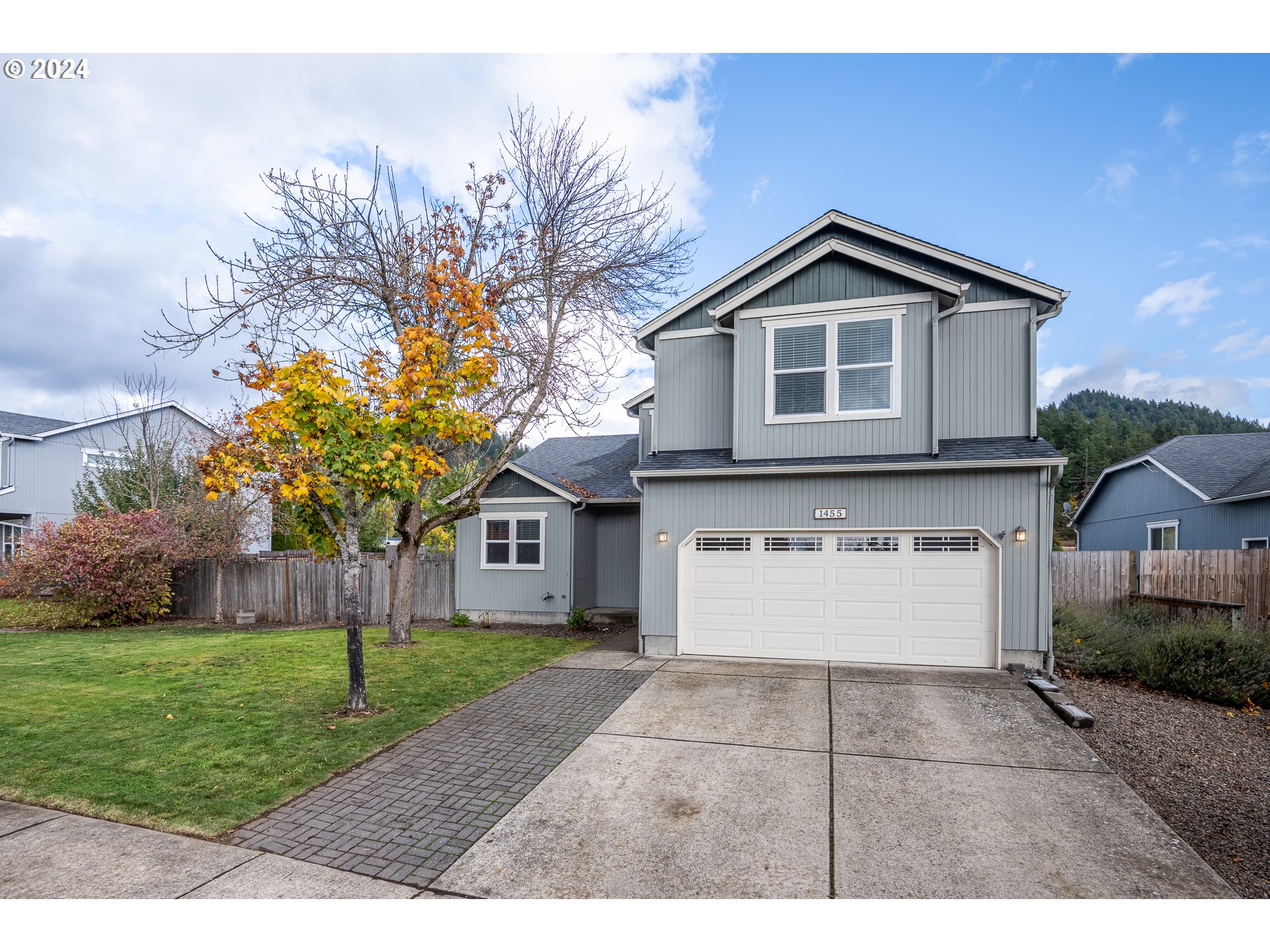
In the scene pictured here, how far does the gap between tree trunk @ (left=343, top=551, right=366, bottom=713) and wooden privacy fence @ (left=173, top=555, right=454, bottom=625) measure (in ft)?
26.5

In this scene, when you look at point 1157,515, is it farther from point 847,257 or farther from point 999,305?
point 847,257

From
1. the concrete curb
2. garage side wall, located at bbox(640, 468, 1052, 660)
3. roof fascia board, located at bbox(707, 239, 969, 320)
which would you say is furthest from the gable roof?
the concrete curb

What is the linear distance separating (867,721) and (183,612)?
57.7 ft

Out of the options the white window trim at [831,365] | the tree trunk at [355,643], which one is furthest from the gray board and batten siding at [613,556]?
the tree trunk at [355,643]

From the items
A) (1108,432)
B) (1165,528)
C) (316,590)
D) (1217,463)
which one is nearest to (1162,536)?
(1165,528)

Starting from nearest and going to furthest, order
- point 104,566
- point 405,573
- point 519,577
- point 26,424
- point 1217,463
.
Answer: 1. point 405,573
2. point 104,566
3. point 519,577
4. point 1217,463
5. point 26,424

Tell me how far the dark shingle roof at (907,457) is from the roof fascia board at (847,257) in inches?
89.8

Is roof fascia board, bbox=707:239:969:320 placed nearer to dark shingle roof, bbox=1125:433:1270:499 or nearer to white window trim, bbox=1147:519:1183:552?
dark shingle roof, bbox=1125:433:1270:499

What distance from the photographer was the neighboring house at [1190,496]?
14.3m

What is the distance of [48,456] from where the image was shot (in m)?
23.1

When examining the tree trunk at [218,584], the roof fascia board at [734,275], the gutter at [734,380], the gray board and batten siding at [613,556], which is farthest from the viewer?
the tree trunk at [218,584]

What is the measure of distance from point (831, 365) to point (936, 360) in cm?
158

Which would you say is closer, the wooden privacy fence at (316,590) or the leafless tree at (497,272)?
the leafless tree at (497,272)

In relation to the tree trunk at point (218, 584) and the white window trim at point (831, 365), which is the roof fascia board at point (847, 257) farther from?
the tree trunk at point (218, 584)
